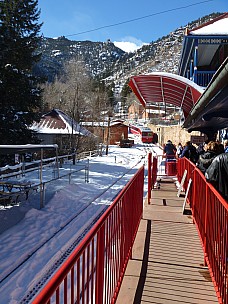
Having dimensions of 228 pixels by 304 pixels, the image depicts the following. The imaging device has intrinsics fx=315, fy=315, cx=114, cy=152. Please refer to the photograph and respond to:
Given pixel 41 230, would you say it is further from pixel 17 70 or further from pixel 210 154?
pixel 17 70

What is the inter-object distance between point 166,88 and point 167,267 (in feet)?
40.1

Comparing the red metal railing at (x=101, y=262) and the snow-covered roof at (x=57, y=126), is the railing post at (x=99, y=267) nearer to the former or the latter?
the red metal railing at (x=101, y=262)

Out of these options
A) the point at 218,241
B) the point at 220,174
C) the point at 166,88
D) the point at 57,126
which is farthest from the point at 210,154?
the point at 57,126

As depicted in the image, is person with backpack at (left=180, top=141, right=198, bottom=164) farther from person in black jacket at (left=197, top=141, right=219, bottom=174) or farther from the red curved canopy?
person in black jacket at (left=197, top=141, right=219, bottom=174)

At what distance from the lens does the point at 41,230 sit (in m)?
8.99

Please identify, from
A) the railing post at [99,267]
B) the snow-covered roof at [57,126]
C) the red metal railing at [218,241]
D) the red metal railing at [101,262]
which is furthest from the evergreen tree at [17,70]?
the railing post at [99,267]

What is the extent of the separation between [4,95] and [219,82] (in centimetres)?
1813

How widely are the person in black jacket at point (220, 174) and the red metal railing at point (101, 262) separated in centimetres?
125

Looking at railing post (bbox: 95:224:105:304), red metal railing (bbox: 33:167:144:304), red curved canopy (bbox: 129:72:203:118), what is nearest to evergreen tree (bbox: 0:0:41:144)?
red curved canopy (bbox: 129:72:203:118)

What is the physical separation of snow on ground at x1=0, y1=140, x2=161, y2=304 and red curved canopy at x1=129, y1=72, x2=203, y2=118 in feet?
17.3

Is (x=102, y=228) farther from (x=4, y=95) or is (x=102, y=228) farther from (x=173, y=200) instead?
(x=4, y=95)

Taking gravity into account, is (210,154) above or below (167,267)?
above

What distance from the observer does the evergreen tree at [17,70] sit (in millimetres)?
19688

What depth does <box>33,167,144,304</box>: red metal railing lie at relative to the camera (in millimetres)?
1864
